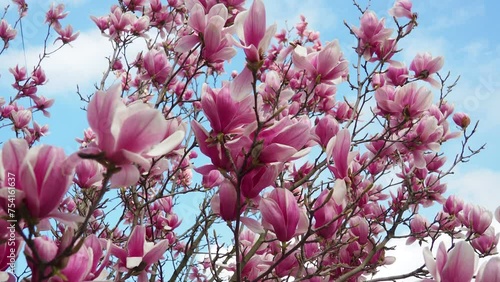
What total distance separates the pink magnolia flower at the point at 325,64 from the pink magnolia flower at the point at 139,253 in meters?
0.76

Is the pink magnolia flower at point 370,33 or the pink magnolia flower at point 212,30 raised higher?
the pink magnolia flower at point 370,33

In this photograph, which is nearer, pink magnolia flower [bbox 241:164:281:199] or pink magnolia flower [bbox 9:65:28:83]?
pink magnolia flower [bbox 241:164:281:199]

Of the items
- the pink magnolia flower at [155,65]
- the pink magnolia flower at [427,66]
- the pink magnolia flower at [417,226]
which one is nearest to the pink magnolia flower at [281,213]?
the pink magnolia flower at [155,65]

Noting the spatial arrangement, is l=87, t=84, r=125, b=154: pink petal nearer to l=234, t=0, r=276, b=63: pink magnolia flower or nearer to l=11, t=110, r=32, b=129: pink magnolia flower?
l=234, t=0, r=276, b=63: pink magnolia flower

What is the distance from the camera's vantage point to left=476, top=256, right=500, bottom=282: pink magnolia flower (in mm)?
873

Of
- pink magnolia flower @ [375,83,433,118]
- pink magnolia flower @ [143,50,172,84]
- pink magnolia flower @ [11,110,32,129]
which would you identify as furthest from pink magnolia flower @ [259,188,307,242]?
pink magnolia flower @ [11,110,32,129]

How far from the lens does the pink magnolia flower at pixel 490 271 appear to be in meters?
0.87

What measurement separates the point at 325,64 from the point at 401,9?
1.19 meters

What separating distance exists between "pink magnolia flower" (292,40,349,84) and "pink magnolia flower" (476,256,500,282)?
880 mm

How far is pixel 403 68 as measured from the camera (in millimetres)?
2348

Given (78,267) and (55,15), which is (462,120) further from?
(55,15)

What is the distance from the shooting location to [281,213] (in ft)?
3.51

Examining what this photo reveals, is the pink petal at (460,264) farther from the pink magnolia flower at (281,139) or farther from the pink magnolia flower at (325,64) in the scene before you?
the pink magnolia flower at (325,64)

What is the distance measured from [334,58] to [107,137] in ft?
3.52
